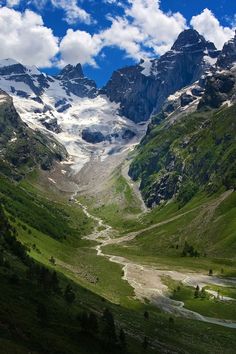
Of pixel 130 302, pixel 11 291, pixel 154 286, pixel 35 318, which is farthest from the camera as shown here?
pixel 154 286

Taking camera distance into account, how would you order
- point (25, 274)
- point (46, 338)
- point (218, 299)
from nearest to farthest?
point (46, 338), point (25, 274), point (218, 299)

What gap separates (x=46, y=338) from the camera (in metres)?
53.1

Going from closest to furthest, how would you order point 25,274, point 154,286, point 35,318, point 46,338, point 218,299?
→ point 46,338 → point 35,318 → point 25,274 → point 218,299 → point 154,286

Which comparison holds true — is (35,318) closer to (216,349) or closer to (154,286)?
(216,349)

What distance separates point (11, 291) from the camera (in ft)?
232

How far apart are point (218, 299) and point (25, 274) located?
77580 mm

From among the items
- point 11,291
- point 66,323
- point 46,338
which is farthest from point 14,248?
point 46,338

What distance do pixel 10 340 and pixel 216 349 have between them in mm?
42270

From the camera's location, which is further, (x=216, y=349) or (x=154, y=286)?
(x=154, y=286)

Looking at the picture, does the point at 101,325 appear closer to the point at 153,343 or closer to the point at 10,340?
the point at 153,343

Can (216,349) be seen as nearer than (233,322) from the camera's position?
Yes

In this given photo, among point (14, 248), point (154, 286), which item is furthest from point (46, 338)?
point (154, 286)

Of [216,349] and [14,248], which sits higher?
[14,248]

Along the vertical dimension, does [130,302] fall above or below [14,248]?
below
